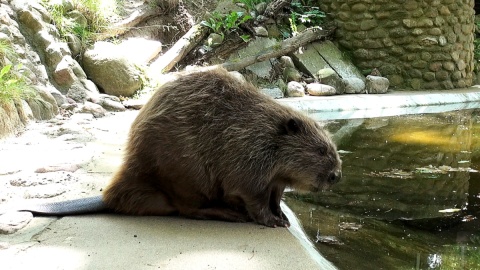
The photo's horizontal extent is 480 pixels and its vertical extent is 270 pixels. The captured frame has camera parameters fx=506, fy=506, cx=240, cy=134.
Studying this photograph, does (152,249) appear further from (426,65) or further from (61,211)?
(426,65)

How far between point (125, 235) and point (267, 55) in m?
6.95

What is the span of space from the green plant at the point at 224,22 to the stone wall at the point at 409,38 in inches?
83.4

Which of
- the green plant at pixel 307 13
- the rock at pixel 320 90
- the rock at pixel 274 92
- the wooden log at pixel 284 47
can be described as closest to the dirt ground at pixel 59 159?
the rock at pixel 274 92

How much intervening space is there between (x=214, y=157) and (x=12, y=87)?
2949 millimetres

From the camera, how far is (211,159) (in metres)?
2.67

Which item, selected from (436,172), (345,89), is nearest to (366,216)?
(436,172)

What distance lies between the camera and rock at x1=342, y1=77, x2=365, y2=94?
8.77m

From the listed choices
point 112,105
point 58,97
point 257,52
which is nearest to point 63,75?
point 58,97

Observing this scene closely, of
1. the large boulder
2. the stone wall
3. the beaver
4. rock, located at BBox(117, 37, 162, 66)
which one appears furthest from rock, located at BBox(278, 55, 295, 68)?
the beaver

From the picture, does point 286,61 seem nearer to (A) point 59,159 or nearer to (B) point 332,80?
(B) point 332,80

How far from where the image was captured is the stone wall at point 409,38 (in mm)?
9781

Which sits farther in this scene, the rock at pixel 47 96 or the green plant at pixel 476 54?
the green plant at pixel 476 54

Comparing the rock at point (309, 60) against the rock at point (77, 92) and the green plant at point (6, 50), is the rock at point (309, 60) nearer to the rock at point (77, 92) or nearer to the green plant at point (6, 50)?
the rock at point (77, 92)

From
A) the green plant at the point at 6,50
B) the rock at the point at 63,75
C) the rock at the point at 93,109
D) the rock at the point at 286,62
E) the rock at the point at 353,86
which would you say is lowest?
the rock at the point at 353,86
